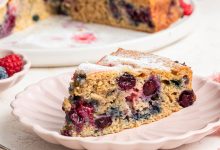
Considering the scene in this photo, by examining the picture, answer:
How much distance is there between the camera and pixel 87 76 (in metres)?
2.31

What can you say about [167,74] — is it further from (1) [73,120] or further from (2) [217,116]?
(1) [73,120]

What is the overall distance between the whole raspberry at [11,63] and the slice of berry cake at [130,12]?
1.10 metres

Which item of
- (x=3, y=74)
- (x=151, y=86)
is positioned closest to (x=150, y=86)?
(x=151, y=86)

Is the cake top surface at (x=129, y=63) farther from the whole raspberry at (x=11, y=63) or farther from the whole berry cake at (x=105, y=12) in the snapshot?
the whole berry cake at (x=105, y=12)

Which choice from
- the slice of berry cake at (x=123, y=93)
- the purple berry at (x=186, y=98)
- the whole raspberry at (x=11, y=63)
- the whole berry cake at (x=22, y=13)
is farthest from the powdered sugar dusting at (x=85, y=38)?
the purple berry at (x=186, y=98)

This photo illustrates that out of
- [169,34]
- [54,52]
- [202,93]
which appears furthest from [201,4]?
[202,93]

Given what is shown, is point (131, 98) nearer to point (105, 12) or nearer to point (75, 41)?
point (75, 41)

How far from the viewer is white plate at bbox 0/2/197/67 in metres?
3.28

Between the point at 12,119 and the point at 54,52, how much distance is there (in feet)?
2.31

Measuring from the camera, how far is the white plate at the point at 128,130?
6.91ft

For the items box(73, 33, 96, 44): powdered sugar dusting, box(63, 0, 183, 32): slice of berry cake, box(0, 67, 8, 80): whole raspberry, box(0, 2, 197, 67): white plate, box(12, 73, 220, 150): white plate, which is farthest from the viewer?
box(63, 0, 183, 32): slice of berry cake

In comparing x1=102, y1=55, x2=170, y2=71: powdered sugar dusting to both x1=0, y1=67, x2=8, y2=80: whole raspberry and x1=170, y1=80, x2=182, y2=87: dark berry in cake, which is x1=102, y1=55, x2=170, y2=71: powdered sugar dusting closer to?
x1=170, y1=80, x2=182, y2=87: dark berry in cake

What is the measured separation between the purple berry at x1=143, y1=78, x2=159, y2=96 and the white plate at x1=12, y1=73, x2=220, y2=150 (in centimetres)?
12

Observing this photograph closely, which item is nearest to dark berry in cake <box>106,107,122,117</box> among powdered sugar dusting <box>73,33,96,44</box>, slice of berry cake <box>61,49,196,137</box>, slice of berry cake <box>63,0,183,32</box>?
slice of berry cake <box>61,49,196,137</box>
